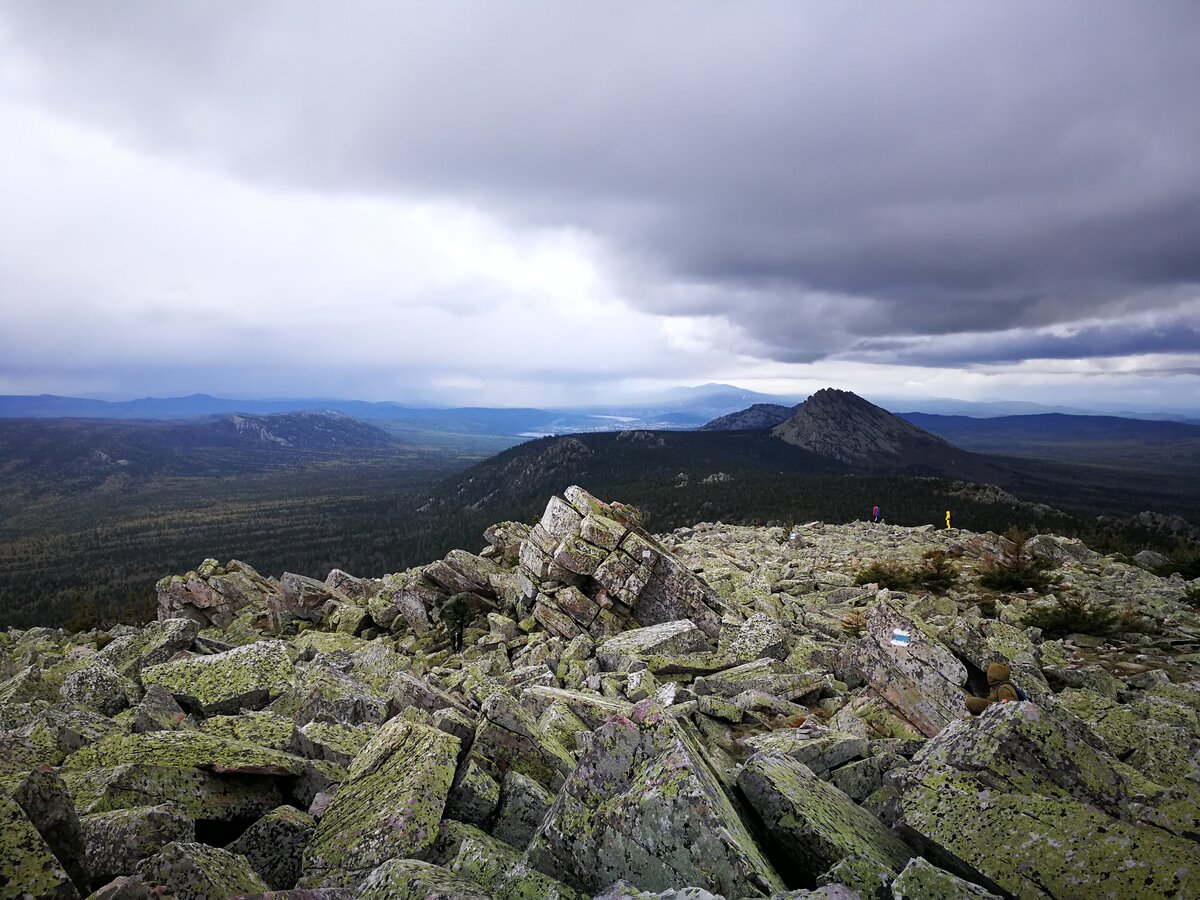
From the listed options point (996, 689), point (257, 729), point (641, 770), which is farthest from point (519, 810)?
point (996, 689)

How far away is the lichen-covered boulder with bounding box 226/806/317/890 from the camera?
5.56 meters

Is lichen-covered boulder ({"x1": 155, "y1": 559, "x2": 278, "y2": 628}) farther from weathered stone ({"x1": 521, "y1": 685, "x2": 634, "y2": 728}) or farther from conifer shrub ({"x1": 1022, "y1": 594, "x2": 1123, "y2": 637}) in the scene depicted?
conifer shrub ({"x1": 1022, "y1": 594, "x2": 1123, "y2": 637})

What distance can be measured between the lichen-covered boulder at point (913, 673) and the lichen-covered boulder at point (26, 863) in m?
11.6

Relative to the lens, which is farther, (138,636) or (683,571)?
(683,571)

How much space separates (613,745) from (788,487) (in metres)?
125

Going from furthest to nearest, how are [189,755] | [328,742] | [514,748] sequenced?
[328,742], [514,748], [189,755]

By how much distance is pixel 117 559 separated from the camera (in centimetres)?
14988

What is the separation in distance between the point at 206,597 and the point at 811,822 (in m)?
36.5

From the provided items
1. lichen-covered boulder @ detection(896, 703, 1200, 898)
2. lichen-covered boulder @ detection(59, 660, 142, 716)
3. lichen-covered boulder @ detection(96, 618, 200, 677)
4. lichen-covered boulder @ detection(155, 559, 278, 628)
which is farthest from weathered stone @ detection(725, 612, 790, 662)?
lichen-covered boulder @ detection(155, 559, 278, 628)

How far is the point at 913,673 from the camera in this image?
35.8 feet

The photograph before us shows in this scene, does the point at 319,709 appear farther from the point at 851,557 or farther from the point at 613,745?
the point at 851,557

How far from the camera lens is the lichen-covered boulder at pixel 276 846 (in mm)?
5562

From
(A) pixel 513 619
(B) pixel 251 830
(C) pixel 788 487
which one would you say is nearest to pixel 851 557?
(A) pixel 513 619

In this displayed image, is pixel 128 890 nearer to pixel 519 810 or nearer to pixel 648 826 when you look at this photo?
pixel 519 810
